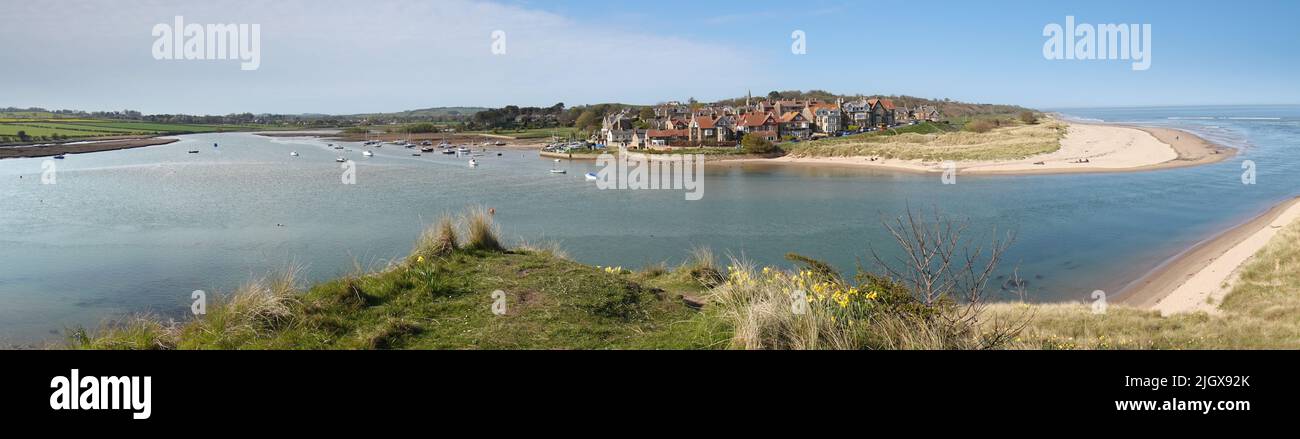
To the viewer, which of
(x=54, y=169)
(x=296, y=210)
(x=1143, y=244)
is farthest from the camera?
(x=54, y=169)

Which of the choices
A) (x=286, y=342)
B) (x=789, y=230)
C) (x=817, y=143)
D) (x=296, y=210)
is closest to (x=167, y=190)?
(x=296, y=210)

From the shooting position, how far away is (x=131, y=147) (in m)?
71.9

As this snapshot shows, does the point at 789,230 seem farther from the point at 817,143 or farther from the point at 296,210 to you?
the point at 817,143

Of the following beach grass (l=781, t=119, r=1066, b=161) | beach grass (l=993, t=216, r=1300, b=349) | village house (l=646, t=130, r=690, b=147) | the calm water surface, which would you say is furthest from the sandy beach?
beach grass (l=993, t=216, r=1300, b=349)

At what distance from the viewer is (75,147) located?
196 ft

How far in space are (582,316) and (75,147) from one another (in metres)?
72.1

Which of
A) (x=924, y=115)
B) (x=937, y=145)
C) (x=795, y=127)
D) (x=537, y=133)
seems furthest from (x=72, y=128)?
(x=924, y=115)

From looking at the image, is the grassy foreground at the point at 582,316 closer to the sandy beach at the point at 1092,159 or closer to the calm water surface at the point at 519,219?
the calm water surface at the point at 519,219

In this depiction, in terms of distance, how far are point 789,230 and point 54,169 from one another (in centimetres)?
4710

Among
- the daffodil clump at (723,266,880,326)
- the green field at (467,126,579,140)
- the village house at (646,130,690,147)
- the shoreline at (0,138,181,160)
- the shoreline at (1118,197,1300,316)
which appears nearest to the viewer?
the daffodil clump at (723,266,880,326)

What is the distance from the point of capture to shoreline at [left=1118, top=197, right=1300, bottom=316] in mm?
13992

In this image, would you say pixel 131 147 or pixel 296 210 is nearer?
pixel 296 210

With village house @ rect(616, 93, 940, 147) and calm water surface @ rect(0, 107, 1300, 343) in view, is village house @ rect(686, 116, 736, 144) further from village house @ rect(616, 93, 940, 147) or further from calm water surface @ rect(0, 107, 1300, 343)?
calm water surface @ rect(0, 107, 1300, 343)

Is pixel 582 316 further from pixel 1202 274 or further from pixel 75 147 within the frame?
pixel 75 147
